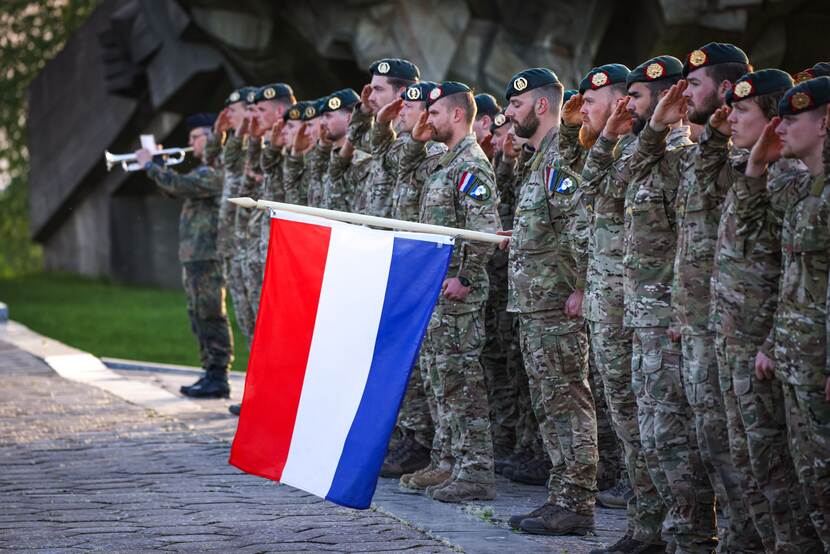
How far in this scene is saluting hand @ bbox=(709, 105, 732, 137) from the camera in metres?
5.06

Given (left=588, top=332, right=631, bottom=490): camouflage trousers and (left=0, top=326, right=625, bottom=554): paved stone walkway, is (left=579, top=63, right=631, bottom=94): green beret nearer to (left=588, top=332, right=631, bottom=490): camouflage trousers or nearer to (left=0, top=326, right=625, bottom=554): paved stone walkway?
(left=588, top=332, right=631, bottom=490): camouflage trousers

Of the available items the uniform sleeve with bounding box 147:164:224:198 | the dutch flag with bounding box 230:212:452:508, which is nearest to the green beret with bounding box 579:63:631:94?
the dutch flag with bounding box 230:212:452:508

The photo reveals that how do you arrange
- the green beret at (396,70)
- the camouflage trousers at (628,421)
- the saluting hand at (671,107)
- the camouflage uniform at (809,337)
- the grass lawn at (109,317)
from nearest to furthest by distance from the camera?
the camouflage uniform at (809,337), the saluting hand at (671,107), the camouflage trousers at (628,421), the green beret at (396,70), the grass lawn at (109,317)

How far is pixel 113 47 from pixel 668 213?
19567 millimetres

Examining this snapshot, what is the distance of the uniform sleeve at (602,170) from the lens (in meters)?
5.86

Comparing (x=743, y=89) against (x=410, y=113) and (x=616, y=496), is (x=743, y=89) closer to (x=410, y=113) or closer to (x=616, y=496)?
(x=616, y=496)

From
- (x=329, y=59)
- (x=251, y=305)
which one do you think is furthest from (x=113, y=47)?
(x=251, y=305)

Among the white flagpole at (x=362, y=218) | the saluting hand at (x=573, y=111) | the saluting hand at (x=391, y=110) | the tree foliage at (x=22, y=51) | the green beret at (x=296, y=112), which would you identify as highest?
the tree foliage at (x=22, y=51)

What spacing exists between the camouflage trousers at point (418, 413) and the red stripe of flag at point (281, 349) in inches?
94.0

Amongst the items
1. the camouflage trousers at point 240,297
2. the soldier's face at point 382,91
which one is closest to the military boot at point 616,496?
the soldier's face at point 382,91

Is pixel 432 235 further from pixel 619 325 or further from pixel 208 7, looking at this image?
pixel 208 7

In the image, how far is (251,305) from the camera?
10.5m

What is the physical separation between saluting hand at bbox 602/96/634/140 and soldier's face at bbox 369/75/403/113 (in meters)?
2.69

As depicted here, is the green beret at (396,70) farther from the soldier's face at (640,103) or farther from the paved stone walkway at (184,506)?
the soldier's face at (640,103)
